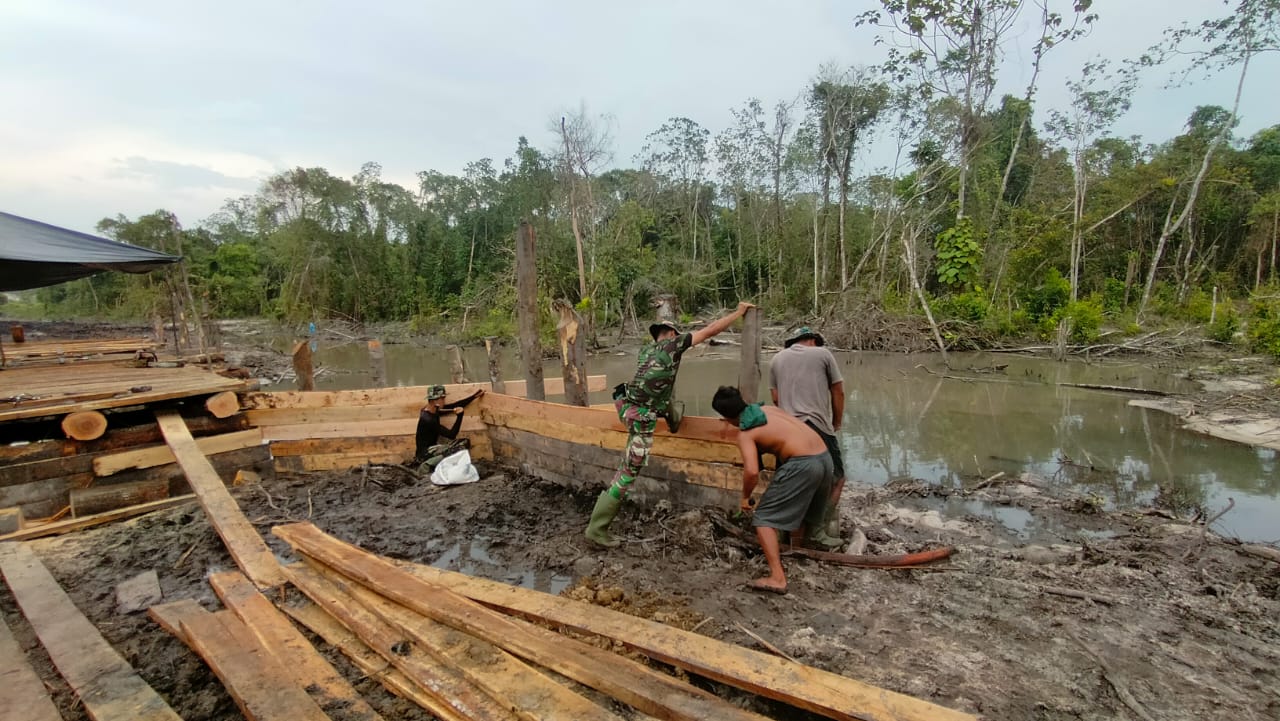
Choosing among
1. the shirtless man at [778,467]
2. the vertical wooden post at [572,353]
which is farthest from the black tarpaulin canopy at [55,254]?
the shirtless man at [778,467]

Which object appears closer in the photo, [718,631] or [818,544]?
[718,631]

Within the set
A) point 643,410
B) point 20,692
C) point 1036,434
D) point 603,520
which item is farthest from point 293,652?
point 1036,434

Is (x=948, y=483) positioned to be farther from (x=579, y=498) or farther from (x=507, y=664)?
(x=507, y=664)

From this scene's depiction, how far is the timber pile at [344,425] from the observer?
261 inches

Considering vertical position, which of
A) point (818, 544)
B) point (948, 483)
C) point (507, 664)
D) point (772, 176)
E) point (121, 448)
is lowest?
point (948, 483)

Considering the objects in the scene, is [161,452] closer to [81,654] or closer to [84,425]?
[84,425]

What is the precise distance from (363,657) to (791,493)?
2.64 metres

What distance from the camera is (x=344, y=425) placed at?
6832 millimetres

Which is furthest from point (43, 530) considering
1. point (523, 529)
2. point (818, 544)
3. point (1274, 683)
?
point (1274, 683)

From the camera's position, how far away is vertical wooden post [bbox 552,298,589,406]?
682cm

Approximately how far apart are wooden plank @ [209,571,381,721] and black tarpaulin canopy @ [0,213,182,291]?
5685 mm

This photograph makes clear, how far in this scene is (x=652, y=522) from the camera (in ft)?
16.6

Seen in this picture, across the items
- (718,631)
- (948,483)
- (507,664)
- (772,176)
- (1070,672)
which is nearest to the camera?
(507,664)

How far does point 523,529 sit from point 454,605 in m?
A: 2.13
